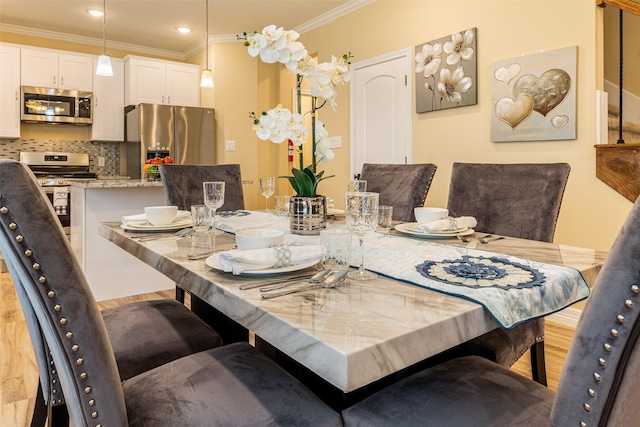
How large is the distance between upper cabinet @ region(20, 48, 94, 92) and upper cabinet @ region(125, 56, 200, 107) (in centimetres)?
45

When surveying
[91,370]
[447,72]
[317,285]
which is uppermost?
[447,72]

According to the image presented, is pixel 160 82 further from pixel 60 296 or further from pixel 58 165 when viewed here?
pixel 60 296

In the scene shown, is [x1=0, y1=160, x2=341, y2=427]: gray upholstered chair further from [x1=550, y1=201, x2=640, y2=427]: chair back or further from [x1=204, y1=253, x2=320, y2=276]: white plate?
[x1=550, y1=201, x2=640, y2=427]: chair back

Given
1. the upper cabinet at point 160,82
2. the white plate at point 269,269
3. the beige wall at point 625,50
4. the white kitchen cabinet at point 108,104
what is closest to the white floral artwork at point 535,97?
the beige wall at point 625,50

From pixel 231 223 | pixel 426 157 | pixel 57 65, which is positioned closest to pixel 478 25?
pixel 426 157

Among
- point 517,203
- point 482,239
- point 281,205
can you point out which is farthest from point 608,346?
point 281,205

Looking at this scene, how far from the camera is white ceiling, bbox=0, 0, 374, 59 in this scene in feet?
14.1

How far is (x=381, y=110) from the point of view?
3.99 meters

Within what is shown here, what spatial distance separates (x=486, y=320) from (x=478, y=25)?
296 cm

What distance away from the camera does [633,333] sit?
22.9 inches

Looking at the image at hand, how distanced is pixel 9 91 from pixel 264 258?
5.10 meters

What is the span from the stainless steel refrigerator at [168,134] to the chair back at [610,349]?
494 centimetres

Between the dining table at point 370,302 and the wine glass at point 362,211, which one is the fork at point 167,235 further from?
the wine glass at point 362,211

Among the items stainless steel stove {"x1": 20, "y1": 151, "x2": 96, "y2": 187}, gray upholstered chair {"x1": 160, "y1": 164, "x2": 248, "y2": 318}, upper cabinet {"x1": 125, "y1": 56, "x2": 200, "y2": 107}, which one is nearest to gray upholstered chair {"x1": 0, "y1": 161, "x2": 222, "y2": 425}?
gray upholstered chair {"x1": 160, "y1": 164, "x2": 248, "y2": 318}
